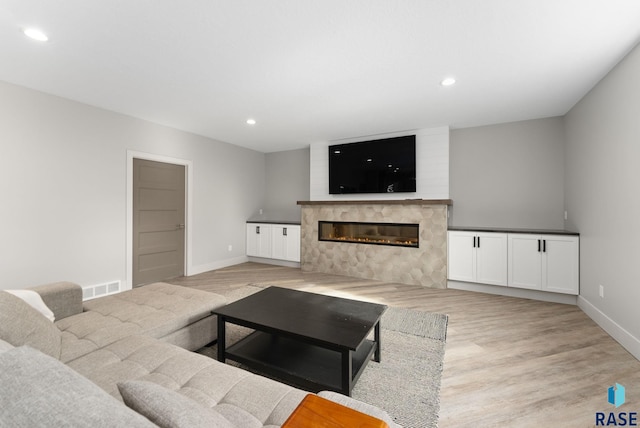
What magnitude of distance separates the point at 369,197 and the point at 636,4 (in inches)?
143

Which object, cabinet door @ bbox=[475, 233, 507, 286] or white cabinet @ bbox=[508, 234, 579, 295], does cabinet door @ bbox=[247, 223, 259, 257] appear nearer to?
cabinet door @ bbox=[475, 233, 507, 286]

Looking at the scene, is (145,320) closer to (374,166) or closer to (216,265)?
(216,265)

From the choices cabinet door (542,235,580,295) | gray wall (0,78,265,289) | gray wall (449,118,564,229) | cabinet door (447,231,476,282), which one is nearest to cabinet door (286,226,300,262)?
gray wall (0,78,265,289)

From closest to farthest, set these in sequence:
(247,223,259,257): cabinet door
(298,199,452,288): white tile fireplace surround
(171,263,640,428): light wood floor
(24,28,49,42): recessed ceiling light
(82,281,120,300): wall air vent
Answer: (171,263,640,428): light wood floor → (24,28,49,42): recessed ceiling light → (82,281,120,300): wall air vent → (298,199,452,288): white tile fireplace surround → (247,223,259,257): cabinet door

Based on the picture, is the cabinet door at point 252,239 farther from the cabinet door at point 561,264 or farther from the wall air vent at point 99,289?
the cabinet door at point 561,264

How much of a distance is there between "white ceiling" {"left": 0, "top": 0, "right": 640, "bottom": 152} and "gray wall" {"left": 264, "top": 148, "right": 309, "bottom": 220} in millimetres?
2262

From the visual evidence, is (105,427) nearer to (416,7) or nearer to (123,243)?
(416,7)

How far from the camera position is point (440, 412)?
1595 mm

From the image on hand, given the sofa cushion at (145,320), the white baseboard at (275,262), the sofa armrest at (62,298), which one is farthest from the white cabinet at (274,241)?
the sofa armrest at (62,298)

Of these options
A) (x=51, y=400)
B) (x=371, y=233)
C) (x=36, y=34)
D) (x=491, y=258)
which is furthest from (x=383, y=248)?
(x=36, y=34)

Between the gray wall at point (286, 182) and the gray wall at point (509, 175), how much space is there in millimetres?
2917

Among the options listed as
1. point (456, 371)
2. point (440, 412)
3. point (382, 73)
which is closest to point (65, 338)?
point (440, 412)

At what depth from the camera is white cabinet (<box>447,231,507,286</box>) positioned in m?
3.80

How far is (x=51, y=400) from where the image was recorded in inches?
22.1
